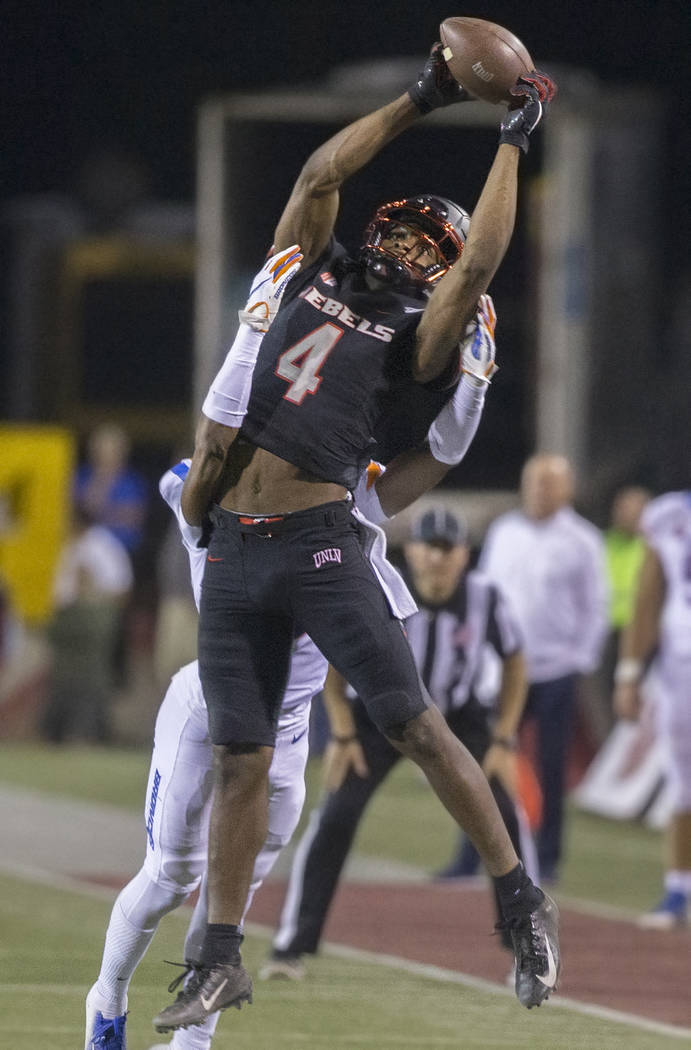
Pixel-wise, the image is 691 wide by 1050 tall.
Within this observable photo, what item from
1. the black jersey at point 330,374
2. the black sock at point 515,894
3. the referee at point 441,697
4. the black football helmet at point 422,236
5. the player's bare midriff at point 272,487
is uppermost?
the black football helmet at point 422,236

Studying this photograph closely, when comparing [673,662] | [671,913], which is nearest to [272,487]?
[673,662]

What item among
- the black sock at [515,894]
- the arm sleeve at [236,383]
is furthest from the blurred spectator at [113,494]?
the black sock at [515,894]

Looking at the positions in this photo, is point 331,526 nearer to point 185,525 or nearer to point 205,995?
point 185,525

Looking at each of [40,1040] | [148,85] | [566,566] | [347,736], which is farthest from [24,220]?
[40,1040]

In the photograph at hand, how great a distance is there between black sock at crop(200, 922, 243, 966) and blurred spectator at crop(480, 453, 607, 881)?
591 centimetres

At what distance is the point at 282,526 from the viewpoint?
561 cm

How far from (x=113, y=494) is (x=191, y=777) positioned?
12.0m

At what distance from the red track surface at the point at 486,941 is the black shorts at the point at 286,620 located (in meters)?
2.43

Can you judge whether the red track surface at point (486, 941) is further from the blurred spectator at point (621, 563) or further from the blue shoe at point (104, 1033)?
the blurred spectator at point (621, 563)

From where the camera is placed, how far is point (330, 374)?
224 inches

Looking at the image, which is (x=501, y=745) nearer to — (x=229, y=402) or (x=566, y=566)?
(x=566, y=566)

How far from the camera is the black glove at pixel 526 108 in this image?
18.1 feet

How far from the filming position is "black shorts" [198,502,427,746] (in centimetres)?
549

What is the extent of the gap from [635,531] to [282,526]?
10.1 m
